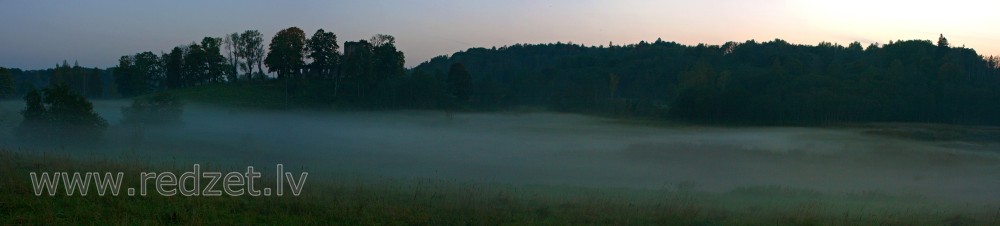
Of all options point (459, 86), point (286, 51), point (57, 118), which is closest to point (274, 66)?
point (286, 51)

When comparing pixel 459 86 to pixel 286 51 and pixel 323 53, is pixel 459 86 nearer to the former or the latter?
pixel 323 53

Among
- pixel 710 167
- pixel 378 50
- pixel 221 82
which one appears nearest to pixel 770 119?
pixel 710 167

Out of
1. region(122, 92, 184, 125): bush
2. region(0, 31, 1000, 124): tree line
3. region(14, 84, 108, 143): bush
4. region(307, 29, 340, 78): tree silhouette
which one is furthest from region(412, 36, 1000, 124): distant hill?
region(14, 84, 108, 143): bush

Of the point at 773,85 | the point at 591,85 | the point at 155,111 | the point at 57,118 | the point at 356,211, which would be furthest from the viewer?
the point at 591,85

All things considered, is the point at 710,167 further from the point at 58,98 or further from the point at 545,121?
the point at 545,121

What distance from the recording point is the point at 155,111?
55.3m

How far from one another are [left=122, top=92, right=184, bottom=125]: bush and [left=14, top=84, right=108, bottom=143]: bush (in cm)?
1149

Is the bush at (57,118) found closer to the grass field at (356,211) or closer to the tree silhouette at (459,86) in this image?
the grass field at (356,211)

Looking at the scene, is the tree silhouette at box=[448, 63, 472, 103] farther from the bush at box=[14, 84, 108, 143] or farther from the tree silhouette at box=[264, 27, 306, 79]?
the bush at box=[14, 84, 108, 143]

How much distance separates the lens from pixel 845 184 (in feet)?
124

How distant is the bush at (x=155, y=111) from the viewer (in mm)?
53688

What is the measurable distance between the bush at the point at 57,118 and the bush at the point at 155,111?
1149 centimetres

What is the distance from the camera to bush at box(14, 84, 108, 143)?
4038cm

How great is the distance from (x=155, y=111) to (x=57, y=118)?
14.5 m
